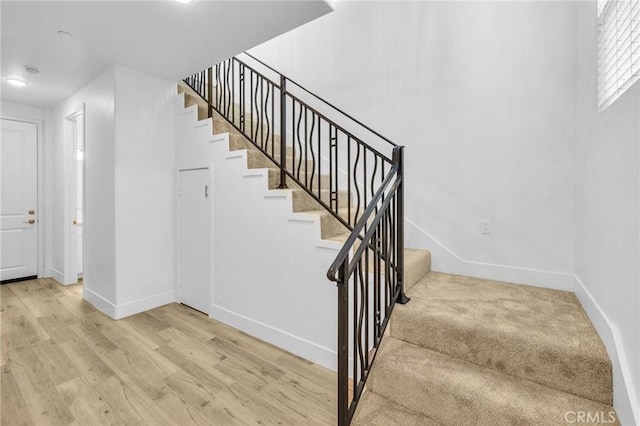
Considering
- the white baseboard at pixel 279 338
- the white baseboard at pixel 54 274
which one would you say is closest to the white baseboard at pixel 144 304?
the white baseboard at pixel 279 338

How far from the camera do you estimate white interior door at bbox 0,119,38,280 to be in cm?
427

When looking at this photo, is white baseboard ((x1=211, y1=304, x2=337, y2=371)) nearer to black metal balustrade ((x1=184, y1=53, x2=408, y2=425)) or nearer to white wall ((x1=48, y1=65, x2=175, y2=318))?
black metal balustrade ((x1=184, y1=53, x2=408, y2=425))

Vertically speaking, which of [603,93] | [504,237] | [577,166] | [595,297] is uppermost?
[603,93]

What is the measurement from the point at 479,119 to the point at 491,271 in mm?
1393

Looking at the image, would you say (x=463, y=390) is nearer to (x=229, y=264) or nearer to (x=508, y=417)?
(x=508, y=417)

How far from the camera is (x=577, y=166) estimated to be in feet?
7.34

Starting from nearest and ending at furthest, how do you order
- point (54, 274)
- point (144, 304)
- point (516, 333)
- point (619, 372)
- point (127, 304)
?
point (619, 372) → point (516, 333) → point (127, 304) → point (144, 304) → point (54, 274)

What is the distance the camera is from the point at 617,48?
1.35m

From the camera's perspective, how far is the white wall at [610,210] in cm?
115

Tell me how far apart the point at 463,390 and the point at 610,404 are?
2.09 feet

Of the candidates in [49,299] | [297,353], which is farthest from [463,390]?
[49,299]

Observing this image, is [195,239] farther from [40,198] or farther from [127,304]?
[40,198]

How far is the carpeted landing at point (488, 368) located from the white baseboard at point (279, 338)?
23.8 inches

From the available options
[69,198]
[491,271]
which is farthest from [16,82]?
[491,271]
